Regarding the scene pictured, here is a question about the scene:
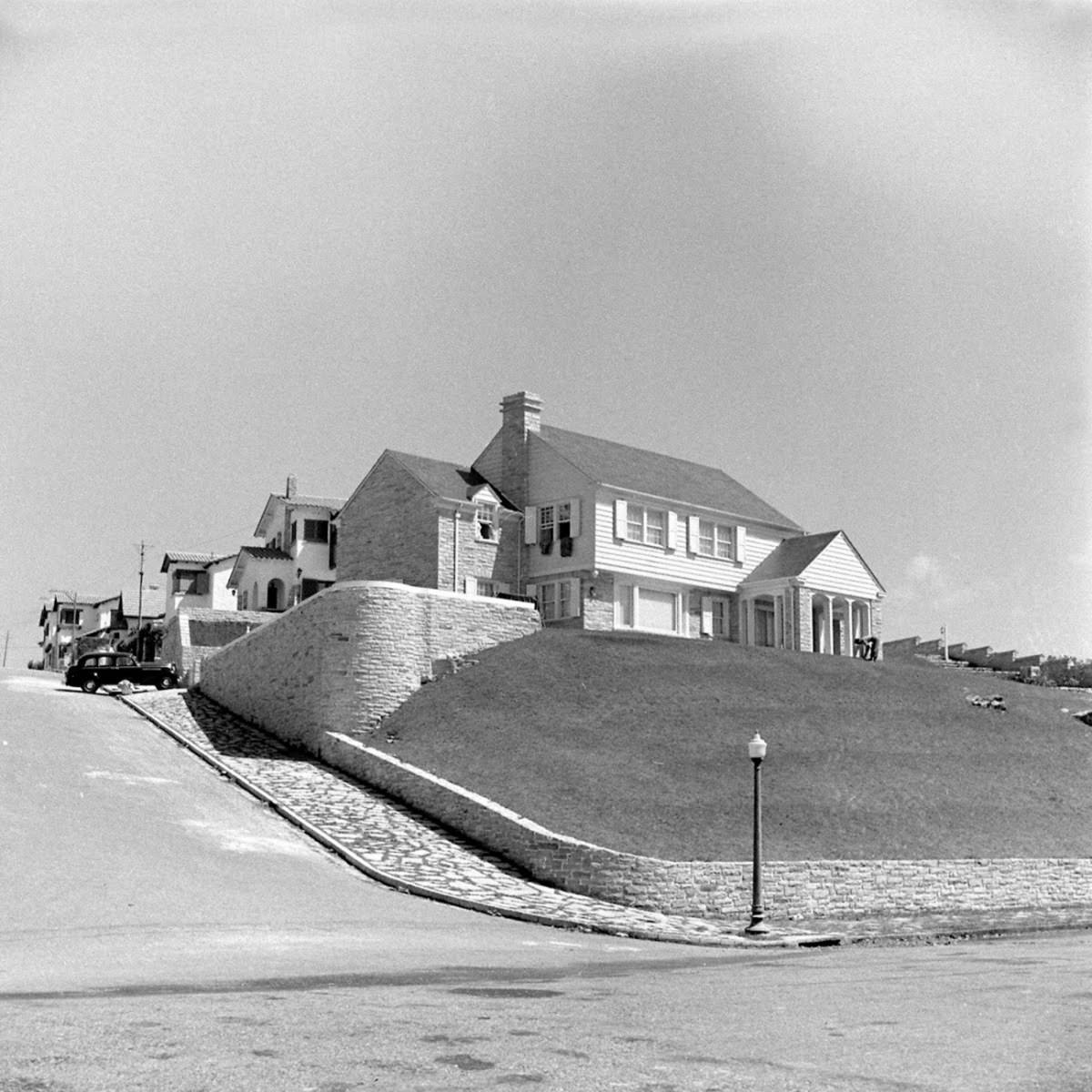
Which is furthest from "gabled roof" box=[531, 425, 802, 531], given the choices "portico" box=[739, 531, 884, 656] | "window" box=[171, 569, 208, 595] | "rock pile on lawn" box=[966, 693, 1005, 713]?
"window" box=[171, 569, 208, 595]

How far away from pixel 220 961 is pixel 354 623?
19189mm

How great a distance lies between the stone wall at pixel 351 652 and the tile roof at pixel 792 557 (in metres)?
15.0

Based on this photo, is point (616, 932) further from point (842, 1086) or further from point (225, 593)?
point (225, 593)

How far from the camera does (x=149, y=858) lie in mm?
21828

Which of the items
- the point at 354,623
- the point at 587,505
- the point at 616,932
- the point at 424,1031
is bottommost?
the point at 616,932

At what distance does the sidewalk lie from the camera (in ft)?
67.3

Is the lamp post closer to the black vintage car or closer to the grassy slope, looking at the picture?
the grassy slope

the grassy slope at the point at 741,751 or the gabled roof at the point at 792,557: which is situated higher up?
the gabled roof at the point at 792,557

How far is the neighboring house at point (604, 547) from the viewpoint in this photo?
4416cm

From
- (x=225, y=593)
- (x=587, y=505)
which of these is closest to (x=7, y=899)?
(x=587, y=505)

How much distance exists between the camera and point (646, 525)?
4603 centimetres

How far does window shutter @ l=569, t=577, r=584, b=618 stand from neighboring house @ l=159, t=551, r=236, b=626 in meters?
25.9

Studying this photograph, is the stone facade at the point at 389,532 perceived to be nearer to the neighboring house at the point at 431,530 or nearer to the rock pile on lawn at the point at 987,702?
the neighboring house at the point at 431,530

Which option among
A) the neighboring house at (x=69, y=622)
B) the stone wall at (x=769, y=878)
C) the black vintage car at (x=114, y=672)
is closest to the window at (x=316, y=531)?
the black vintage car at (x=114, y=672)
